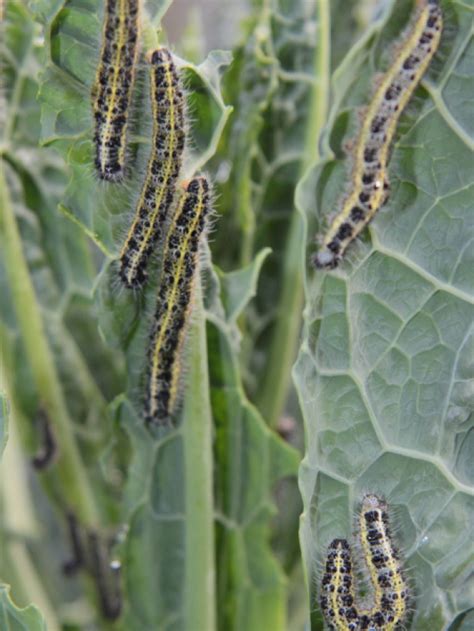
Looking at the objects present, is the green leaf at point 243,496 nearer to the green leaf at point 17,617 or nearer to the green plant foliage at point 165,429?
the green plant foliage at point 165,429

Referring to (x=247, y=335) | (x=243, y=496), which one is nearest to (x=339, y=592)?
(x=243, y=496)

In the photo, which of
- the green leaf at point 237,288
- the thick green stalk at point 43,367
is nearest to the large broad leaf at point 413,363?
the green leaf at point 237,288

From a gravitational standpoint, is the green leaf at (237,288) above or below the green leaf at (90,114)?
below

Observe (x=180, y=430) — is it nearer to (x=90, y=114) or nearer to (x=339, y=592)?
(x=339, y=592)

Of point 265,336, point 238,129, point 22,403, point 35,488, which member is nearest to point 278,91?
point 238,129

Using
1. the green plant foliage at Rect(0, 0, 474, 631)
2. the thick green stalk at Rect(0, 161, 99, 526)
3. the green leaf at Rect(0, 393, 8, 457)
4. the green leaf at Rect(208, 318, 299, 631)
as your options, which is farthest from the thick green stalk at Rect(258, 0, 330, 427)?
the green leaf at Rect(0, 393, 8, 457)

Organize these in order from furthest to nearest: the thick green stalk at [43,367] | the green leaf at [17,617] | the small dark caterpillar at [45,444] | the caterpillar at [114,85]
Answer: the small dark caterpillar at [45,444] → the thick green stalk at [43,367] → the caterpillar at [114,85] → the green leaf at [17,617]
